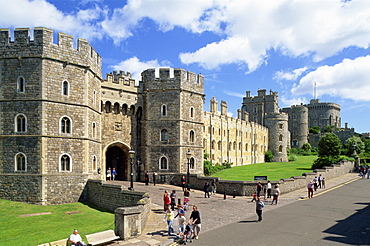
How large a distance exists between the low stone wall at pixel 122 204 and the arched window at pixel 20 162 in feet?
15.6

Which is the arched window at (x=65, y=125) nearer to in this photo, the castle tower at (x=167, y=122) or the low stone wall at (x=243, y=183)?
the castle tower at (x=167, y=122)

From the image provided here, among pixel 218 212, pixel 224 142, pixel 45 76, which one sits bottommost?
pixel 218 212

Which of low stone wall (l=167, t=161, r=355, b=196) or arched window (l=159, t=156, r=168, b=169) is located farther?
arched window (l=159, t=156, r=168, b=169)

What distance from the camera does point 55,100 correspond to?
22.9 meters

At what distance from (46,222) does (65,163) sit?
22.5 ft

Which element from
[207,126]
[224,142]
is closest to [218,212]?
[207,126]

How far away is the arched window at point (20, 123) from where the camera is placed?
22391 mm

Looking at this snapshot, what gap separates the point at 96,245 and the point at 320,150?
42802 mm

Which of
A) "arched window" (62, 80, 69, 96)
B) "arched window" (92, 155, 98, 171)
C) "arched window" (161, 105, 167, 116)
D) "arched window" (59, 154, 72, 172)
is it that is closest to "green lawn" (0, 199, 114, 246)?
"arched window" (59, 154, 72, 172)

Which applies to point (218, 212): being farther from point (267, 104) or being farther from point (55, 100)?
point (267, 104)

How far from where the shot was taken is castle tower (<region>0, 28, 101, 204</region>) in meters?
22.2

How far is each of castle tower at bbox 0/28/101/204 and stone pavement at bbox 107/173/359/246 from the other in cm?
753

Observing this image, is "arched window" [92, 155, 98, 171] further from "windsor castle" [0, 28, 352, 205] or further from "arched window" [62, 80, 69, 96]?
"arched window" [62, 80, 69, 96]

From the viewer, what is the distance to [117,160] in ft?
106
